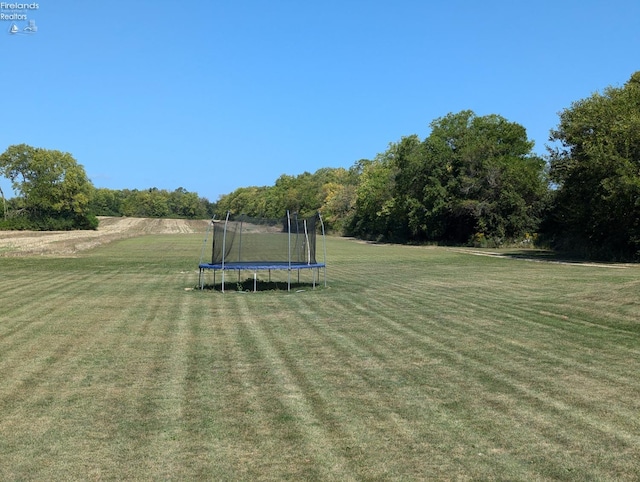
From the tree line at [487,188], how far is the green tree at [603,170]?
7cm

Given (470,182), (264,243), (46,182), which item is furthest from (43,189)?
(264,243)

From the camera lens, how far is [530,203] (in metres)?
48.7

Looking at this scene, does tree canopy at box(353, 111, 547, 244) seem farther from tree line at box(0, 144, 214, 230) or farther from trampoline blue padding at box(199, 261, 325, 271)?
tree line at box(0, 144, 214, 230)

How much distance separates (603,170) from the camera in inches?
1163

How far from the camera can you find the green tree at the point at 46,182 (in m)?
97.9

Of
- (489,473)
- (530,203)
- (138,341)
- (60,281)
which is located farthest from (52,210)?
(489,473)

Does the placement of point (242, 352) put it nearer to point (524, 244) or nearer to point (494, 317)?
point (494, 317)

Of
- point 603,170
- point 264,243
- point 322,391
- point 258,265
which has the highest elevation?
point 603,170

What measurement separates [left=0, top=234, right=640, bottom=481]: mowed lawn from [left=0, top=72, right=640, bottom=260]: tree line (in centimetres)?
1941

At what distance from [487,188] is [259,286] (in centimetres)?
3609

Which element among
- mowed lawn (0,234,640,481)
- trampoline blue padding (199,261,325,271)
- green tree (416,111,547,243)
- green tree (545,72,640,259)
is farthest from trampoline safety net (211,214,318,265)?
green tree (416,111,547,243)

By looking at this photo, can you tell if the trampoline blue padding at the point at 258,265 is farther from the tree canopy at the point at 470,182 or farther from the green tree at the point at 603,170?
the tree canopy at the point at 470,182

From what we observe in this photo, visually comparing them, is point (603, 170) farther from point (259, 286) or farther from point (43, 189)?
point (43, 189)

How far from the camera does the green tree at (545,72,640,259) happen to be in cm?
2870
